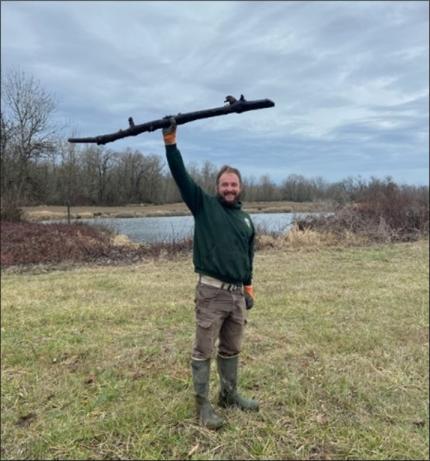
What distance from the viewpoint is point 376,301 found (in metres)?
7.45

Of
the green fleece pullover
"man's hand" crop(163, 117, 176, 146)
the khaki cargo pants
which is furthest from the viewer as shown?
the khaki cargo pants

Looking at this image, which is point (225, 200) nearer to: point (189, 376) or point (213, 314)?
point (213, 314)

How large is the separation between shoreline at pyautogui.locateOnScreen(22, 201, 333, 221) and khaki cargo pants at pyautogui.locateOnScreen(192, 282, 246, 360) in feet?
41.6

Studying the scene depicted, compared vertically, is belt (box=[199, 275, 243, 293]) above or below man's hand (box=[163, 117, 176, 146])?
below

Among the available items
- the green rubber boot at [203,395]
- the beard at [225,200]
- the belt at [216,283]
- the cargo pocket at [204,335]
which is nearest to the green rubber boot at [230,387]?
the green rubber boot at [203,395]

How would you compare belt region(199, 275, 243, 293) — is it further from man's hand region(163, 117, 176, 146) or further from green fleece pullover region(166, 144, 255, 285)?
man's hand region(163, 117, 176, 146)

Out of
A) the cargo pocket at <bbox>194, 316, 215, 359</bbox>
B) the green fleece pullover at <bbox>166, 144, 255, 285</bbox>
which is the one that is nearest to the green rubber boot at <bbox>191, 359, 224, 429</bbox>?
the cargo pocket at <bbox>194, 316, 215, 359</bbox>

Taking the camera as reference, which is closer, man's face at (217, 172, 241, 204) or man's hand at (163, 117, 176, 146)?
man's hand at (163, 117, 176, 146)

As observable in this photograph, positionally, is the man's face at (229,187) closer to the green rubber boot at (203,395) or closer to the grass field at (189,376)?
the green rubber boot at (203,395)

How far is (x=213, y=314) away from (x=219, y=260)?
39 centimetres

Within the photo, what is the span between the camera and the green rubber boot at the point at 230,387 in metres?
3.65

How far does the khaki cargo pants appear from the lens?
10.7 feet

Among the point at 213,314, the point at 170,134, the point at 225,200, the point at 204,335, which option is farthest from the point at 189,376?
the point at 170,134

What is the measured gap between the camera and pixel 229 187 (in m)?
3.23
